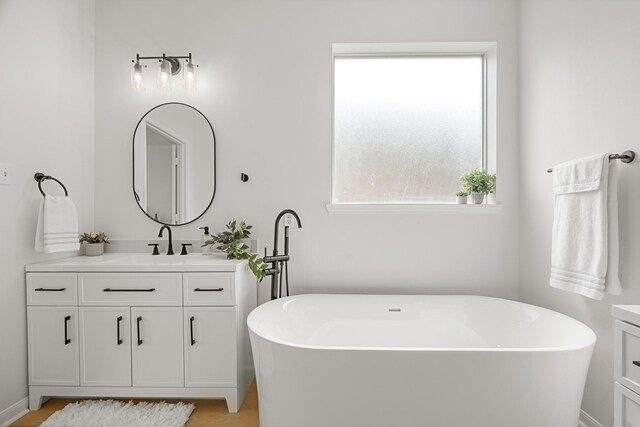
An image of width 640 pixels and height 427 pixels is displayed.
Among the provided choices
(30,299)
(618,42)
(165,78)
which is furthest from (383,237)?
(30,299)

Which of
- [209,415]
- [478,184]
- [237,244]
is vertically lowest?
[209,415]

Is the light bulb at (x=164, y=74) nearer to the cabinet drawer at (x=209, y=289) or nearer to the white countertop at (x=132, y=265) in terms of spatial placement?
the white countertop at (x=132, y=265)

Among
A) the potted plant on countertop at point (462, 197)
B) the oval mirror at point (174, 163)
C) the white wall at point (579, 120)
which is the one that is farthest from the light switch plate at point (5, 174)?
the white wall at point (579, 120)

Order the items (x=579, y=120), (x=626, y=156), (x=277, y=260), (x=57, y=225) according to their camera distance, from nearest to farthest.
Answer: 1. (x=626, y=156)
2. (x=579, y=120)
3. (x=57, y=225)
4. (x=277, y=260)

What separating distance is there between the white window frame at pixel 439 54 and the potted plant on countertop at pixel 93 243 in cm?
160

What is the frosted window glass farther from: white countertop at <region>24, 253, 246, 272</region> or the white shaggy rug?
the white shaggy rug

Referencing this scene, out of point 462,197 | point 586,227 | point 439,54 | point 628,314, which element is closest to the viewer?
point 628,314

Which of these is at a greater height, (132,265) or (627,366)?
(132,265)

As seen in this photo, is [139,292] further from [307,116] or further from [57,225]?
[307,116]

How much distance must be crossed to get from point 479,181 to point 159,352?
90.5 inches

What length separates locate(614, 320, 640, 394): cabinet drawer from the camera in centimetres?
104

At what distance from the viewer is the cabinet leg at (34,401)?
2.11 meters

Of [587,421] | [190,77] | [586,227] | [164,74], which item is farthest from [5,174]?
[587,421]

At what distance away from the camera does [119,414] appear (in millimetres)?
1987
